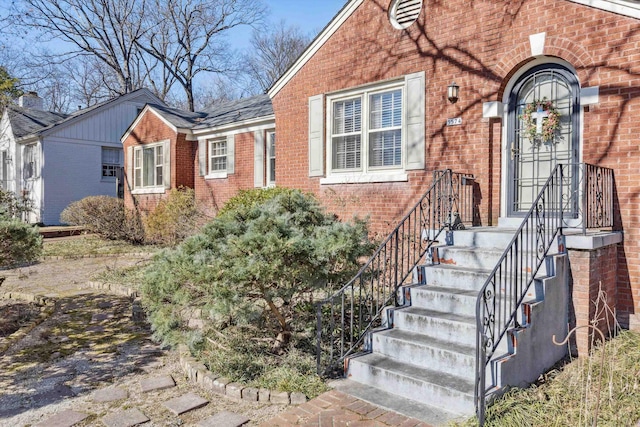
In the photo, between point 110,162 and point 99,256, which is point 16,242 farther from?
point 110,162

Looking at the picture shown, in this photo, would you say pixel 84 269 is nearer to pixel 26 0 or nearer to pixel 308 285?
pixel 308 285

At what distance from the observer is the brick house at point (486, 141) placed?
16.0ft

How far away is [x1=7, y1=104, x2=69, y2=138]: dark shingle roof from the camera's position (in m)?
22.2

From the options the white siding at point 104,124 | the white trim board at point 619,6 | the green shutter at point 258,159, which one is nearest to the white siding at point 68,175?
the white siding at point 104,124

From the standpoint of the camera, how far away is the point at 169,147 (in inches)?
593

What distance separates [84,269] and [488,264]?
940 cm

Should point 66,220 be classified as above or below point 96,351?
above

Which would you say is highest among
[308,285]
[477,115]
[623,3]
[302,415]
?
[623,3]

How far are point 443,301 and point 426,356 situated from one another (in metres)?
0.83

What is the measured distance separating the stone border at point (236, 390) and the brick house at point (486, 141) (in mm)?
781

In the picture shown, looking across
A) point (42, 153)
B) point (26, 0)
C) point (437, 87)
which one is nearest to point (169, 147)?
point (42, 153)

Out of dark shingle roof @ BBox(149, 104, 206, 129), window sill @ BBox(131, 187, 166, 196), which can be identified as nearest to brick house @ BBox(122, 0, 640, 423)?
dark shingle roof @ BBox(149, 104, 206, 129)

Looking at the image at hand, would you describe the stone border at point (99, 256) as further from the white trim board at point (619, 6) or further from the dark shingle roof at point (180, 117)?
the white trim board at point (619, 6)

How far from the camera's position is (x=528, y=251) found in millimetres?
5520
